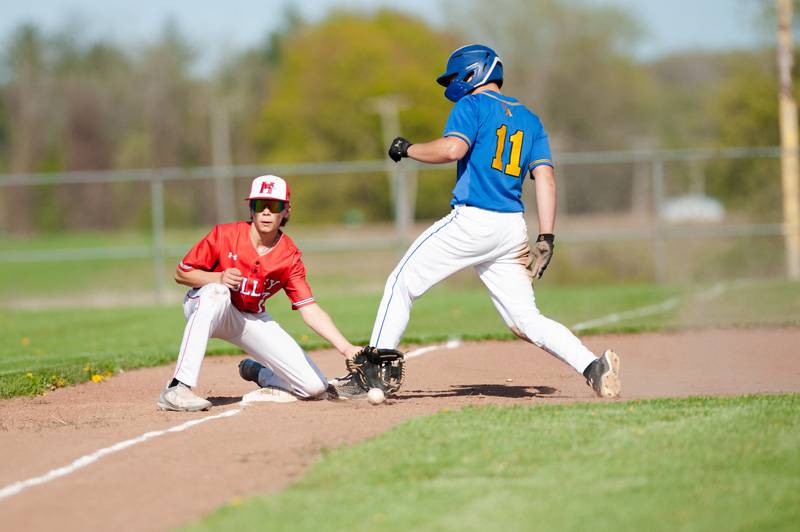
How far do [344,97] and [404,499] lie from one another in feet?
185

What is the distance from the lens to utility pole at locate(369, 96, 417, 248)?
18828 millimetres

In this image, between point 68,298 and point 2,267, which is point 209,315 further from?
point 2,267

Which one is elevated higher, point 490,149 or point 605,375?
point 490,149

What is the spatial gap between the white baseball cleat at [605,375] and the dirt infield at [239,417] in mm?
234

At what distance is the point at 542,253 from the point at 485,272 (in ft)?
1.25

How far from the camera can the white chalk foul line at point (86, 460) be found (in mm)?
5115

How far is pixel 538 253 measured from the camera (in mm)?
7039

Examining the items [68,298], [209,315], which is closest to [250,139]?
[68,298]

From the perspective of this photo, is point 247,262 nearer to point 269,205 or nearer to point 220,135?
point 269,205

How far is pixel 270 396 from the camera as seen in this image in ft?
25.1

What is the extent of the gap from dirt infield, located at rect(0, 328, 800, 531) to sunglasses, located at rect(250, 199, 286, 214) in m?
1.27

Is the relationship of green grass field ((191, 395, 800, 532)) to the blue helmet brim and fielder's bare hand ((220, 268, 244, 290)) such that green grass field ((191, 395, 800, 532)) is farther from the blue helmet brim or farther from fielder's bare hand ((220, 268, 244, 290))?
the blue helmet brim

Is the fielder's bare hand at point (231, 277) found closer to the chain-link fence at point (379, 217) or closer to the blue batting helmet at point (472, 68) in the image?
the blue batting helmet at point (472, 68)

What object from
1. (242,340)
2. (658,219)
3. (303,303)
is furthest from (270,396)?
(658,219)
